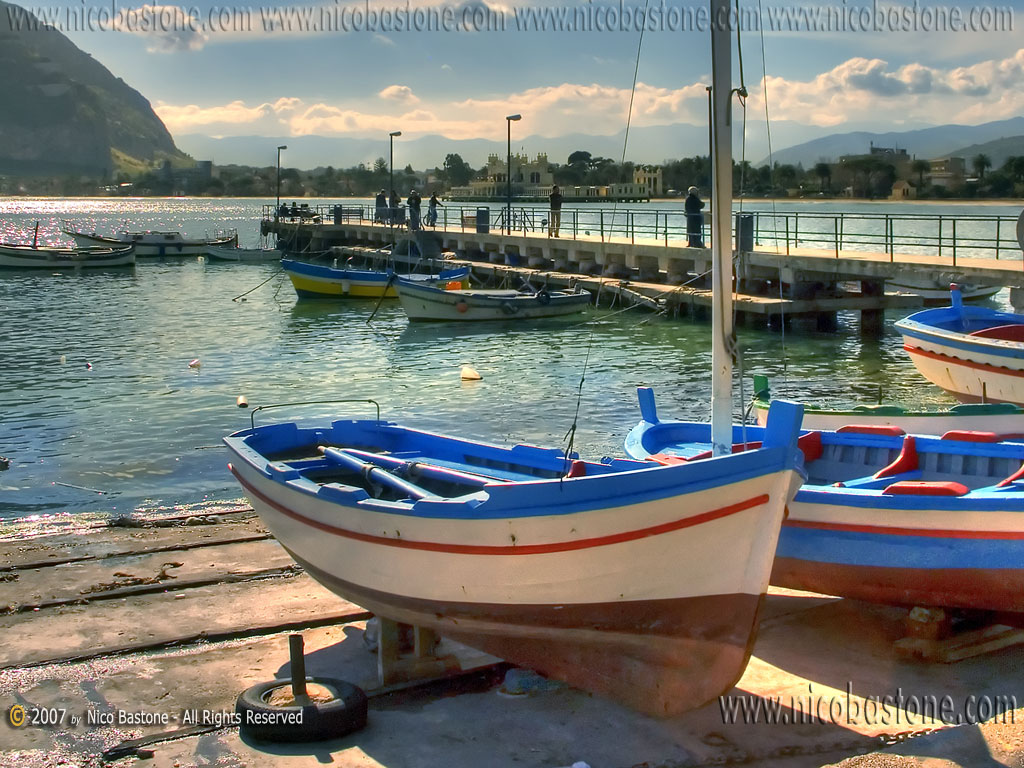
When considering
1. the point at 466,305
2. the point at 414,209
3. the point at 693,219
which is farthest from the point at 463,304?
the point at 414,209

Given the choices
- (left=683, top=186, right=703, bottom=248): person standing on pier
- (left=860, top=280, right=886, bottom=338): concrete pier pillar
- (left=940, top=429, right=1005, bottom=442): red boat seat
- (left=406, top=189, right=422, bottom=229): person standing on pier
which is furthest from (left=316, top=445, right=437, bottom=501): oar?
(left=406, top=189, right=422, bottom=229): person standing on pier

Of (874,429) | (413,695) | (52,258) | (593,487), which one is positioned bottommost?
(413,695)

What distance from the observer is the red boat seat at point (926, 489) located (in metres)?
7.80

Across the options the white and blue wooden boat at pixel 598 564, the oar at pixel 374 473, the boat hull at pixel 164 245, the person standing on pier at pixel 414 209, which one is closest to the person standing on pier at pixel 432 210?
the person standing on pier at pixel 414 209

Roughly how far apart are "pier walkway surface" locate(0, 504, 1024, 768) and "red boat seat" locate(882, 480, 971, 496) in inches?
44.2

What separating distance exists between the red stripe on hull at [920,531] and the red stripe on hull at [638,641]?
45.6 inches

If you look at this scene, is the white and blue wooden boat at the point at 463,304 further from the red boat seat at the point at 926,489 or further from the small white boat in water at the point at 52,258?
the small white boat in water at the point at 52,258

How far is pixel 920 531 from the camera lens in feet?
25.9

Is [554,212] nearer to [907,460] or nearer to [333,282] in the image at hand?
[333,282]

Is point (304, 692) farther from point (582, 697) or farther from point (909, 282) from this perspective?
point (909, 282)

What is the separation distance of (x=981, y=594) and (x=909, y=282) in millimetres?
19094

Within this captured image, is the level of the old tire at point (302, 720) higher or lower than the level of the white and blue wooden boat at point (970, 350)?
lower

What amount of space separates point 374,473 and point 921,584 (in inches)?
162

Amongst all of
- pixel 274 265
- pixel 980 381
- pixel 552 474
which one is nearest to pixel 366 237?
pixel 274 265
